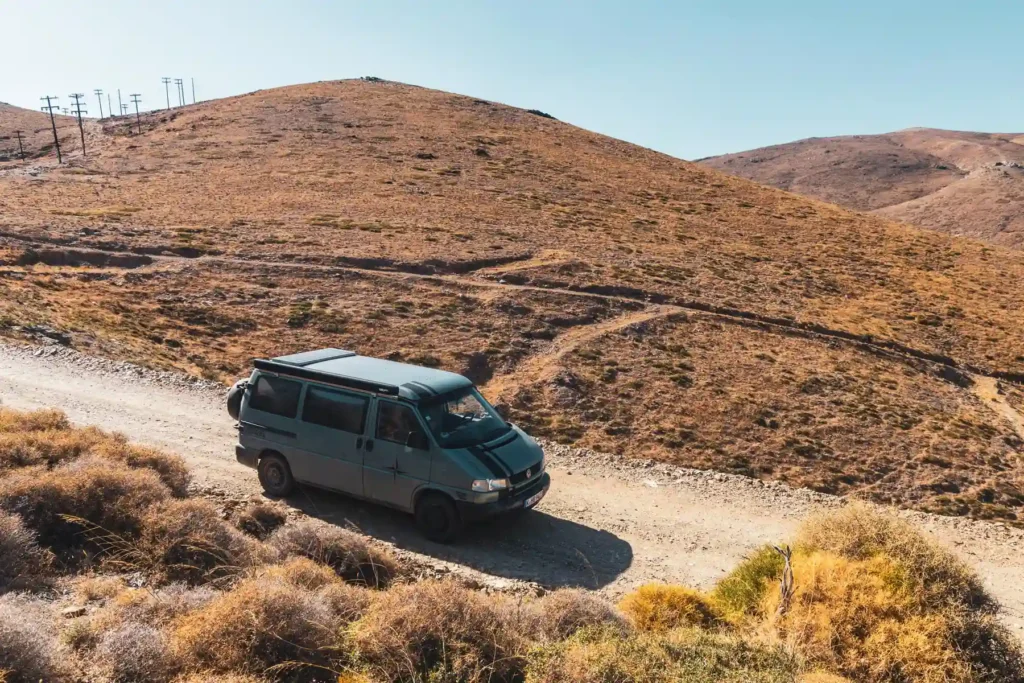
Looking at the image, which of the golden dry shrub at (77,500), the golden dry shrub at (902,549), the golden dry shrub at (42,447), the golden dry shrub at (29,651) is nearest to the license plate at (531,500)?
the golden dry shrub at (902,549)

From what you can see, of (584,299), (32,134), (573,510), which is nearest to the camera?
(573,510)

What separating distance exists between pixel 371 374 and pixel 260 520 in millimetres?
2761

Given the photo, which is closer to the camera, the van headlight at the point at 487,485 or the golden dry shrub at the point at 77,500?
the golden dry shrub at the point at 77,500

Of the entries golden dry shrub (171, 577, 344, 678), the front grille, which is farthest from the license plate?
golden dry shrub (171, 577, 344, 678)

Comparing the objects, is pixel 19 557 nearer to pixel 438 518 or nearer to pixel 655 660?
pixel 438 518

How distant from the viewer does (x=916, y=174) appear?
133 m

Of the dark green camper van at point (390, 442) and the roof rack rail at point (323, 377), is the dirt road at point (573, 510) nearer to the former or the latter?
the dark green camper van at point (390, 442)

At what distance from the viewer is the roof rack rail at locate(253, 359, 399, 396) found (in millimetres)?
11070

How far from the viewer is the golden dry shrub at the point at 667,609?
8.11 metres

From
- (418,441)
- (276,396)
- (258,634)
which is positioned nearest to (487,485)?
(418,441)

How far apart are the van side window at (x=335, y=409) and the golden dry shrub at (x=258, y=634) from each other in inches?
183

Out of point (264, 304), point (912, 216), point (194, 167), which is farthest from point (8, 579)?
point (912, 216)

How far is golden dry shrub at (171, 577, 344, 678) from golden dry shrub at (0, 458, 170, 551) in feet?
9.11

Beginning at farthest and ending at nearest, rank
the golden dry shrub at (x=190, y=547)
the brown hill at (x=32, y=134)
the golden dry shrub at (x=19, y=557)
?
the brown hill at (x=32, y=134)
the golden dry shrub at (x=190, y=547)
the golden dry shrub at (x=19, y=557)
